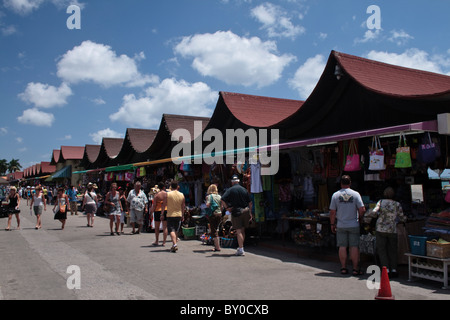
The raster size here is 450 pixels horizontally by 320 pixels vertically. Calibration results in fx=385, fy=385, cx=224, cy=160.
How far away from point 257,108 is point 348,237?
9633mm

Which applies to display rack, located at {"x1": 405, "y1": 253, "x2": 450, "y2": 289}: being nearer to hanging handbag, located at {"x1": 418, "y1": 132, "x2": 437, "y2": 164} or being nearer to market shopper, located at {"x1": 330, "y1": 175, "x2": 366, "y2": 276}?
market shopper, located at {"x1": 330, "y1": 175, "x2": 366, "y2": 276}

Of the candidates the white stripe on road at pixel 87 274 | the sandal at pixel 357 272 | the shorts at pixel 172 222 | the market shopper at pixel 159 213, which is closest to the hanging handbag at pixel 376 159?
the sandal at pixel 357 272

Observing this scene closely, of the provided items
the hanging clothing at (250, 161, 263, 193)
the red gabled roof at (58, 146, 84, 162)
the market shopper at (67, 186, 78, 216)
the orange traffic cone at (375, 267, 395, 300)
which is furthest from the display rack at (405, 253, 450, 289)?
the red gabled roof at (58, 146, 84, 162)

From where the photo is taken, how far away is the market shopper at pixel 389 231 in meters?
7.10

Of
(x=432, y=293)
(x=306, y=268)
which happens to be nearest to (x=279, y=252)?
(x=306, y=268)

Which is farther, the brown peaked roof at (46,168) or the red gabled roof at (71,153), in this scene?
the brown peaked roof at (46,168)

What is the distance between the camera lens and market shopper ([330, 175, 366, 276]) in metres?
7.34

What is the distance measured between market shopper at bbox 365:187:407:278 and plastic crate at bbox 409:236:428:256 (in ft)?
0.97

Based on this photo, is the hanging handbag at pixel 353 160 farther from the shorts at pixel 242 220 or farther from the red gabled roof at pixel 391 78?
the shorts at pixel 242 220

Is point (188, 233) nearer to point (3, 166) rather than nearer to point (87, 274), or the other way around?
point (87, 274)

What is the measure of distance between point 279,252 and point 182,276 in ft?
12.0

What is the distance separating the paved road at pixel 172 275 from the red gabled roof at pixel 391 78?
476 centimetres
